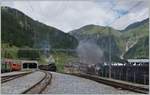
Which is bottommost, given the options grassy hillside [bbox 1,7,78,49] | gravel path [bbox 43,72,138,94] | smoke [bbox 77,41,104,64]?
gravel path [bbox 43,72,138,94]

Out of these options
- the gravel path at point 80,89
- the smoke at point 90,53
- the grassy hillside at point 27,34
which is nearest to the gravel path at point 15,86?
the gravel path at point 80,89

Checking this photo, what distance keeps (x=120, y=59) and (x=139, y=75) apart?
18.0 metres

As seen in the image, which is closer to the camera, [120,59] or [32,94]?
[32,94]

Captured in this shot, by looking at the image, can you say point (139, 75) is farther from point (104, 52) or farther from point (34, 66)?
point (34, 66)

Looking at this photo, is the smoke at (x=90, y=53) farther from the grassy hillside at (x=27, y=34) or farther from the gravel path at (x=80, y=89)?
the gravel path at (x=80, y=89)

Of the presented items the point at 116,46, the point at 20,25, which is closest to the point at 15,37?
the point at 20,25

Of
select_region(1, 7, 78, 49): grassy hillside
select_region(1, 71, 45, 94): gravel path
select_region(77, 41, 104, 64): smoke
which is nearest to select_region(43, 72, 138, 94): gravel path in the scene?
select_region(1, 71, 45, 94): gravel path

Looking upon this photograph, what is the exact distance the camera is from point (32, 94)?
15.5 meters

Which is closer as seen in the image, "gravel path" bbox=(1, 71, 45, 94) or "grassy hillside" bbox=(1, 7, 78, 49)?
"gravel path" bbox=(1, 71, 45, 94)

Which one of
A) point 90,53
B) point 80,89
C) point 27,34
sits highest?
point 27,34

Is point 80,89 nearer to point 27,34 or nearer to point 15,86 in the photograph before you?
point 15,86

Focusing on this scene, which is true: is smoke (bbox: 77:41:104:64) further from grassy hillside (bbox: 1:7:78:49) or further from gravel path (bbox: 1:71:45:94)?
gravel path (bbox: 1:71:45:94)

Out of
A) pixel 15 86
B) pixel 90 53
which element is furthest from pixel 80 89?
pixel 90 53

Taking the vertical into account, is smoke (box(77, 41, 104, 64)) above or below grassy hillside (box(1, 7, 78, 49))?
below
